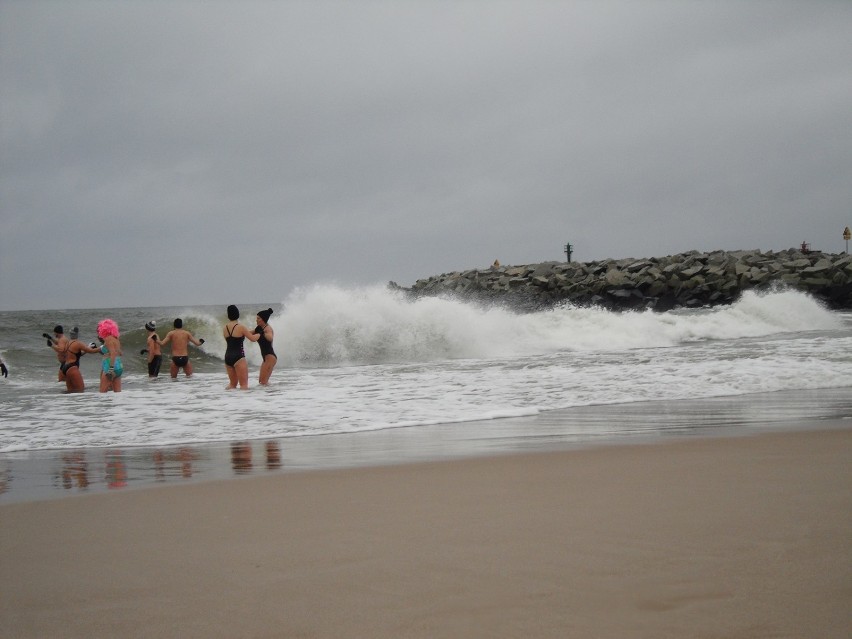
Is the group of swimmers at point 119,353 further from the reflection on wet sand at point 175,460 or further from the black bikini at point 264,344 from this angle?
the reflection on wet sand at point 175,460

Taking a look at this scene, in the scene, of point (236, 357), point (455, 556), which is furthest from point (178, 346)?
point (455, 556)

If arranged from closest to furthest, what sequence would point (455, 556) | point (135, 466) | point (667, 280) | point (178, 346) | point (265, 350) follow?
point (455, 556), point (135, 466), point (265, 350), point (178, 346), point (667, 280)

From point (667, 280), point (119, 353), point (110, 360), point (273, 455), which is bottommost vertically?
point (273, 455)

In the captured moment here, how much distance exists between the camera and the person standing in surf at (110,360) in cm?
1318

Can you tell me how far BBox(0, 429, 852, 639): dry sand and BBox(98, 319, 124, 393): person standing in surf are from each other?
30.2ft

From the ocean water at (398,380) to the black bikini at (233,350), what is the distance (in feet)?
1.90

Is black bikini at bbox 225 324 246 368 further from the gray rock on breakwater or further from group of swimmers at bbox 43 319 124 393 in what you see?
the gray rock on breakwater

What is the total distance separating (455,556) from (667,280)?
32506 millimetres

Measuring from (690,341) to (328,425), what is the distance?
633 inches

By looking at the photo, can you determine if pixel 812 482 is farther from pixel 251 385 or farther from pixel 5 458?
pixel 251 385

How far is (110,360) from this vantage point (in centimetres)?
1323

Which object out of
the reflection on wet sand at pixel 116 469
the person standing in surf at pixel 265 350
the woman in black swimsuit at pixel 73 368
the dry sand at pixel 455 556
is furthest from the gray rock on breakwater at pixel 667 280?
the dry sand at pixel 455 556

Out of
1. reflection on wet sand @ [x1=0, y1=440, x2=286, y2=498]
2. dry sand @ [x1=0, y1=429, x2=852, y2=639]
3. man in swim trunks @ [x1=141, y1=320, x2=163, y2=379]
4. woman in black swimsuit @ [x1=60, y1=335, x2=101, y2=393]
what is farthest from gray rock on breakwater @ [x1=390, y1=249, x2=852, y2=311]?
dry sand @ [x1=0, y1=429, x2=852, y2=639]

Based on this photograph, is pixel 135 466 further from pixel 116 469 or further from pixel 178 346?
pixel 178 346
